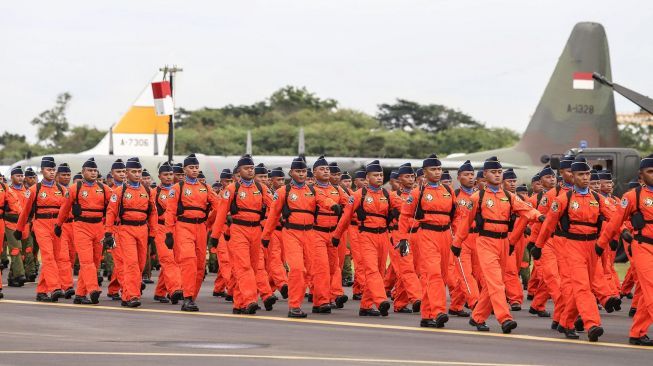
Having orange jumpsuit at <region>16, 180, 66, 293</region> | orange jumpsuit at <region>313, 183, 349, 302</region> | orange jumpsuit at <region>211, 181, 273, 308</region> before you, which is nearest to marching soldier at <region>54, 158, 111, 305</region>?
orange jumpsuit at <region>16, 180, 66, 293</region>

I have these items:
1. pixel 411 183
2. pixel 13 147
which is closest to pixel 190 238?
pixel 411 183

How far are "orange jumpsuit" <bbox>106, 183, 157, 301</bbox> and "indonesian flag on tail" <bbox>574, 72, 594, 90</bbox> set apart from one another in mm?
28371

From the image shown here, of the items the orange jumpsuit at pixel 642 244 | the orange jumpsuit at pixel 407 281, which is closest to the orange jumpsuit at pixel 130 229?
the orange jumpsuit at pixel 407 281

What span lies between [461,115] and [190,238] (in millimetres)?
98133

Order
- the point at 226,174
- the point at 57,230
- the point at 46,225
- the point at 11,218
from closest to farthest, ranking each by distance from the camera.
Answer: the point at 57,230 < the point at 46,225 < the point at 11,218 < the point at 226,174

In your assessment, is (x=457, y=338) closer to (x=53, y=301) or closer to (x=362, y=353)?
(x=362, y=353)

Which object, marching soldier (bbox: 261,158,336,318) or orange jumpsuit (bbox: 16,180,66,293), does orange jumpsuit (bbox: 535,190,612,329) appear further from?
orange jumpsuit (bbox: 16,180,66,293)

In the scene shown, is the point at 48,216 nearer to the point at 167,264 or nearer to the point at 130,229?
the point at 130,229

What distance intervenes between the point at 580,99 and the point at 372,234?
28.6 m

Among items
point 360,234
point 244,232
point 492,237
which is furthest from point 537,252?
point 244,232

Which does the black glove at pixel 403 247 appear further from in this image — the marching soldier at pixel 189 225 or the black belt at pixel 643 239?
the marching soldier at pixel 189 225

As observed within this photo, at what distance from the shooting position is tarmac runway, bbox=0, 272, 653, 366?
507 inches

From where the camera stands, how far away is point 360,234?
18.7m

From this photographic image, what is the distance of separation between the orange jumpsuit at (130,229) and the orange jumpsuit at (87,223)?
1.04 ft
